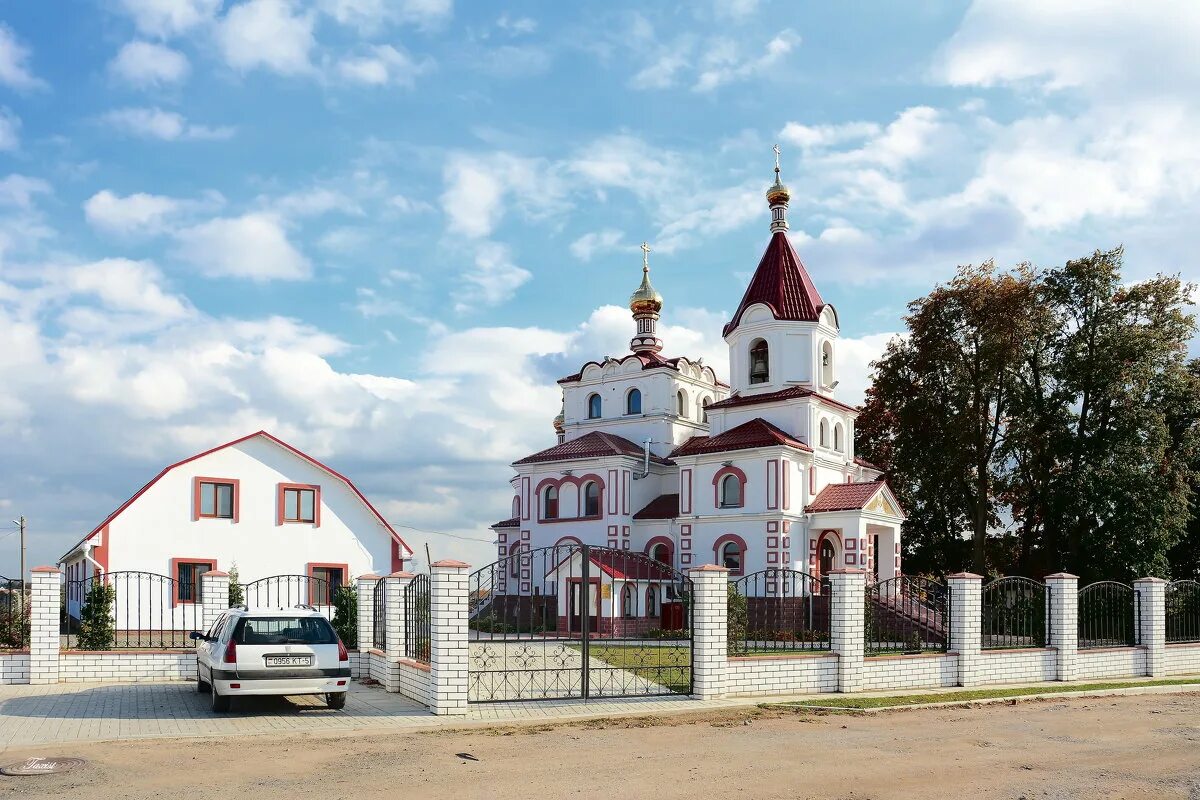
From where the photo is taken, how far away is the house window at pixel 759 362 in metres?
38.0

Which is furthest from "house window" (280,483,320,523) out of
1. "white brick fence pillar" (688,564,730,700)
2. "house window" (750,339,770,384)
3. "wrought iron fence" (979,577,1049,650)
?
"wrought iron fence" (979,577,1049,650)

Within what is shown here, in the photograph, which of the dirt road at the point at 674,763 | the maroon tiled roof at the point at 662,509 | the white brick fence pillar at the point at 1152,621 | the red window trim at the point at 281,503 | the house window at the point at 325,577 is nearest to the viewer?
the dirt road at the point at 674,763

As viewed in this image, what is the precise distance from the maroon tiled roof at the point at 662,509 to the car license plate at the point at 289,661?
24.6m

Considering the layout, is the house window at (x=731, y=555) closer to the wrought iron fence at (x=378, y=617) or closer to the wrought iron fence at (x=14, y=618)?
the wrought iron fence at (x=378, y=617)

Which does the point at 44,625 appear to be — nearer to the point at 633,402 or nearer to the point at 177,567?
the point at 177,567

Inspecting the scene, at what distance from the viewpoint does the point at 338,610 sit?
66.8ft

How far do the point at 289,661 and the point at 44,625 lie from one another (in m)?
4.96

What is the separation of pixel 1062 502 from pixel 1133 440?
298 centimetres

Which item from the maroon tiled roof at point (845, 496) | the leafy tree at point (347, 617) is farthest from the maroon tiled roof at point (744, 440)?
the leafy tree at point (347, 617)

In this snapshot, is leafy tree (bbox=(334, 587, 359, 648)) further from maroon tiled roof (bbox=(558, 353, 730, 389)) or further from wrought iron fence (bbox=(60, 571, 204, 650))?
maroon tiled roof (bbox=(558, 353, 730, 389))

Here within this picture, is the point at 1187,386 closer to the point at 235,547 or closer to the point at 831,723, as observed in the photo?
the point at 831,723

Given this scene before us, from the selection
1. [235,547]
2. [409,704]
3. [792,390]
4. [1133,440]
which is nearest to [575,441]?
[792,390]

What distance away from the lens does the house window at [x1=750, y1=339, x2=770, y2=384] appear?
38031 millimetres

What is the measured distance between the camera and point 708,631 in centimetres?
1491
